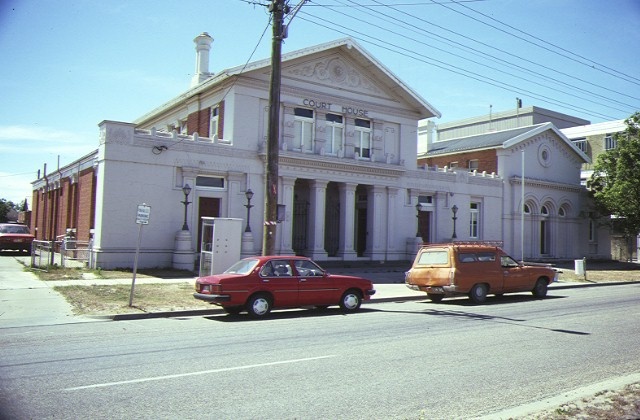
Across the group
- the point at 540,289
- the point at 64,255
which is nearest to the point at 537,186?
the point at 540,289

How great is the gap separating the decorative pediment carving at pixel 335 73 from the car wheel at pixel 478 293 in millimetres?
15881

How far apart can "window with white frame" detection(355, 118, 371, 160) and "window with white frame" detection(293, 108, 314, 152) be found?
10.2ft

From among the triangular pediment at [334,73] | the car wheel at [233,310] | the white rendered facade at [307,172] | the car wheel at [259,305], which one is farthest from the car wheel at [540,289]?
the triangular pediment at [334,73]

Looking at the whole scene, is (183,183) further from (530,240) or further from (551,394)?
(530,240)

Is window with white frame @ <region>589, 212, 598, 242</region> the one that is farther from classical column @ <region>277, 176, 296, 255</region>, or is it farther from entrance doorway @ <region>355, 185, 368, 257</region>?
classical column @ <region>277, 176, 296, 255</region>

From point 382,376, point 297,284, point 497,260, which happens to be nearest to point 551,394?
point 382,376

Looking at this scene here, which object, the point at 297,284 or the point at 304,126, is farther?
the point at 304,126

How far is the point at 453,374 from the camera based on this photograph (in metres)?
7.42

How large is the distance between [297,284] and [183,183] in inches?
513

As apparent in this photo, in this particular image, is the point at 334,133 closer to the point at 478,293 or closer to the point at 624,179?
the point at 478,293

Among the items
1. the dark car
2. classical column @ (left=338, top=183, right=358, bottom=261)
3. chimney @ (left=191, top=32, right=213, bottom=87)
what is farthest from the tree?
the dark car

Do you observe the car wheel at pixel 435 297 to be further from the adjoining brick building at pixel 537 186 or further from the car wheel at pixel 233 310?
the adjoining brick building at pixel 537 186

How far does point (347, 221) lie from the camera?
29.9 metres

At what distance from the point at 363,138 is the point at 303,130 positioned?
411 centimetres
